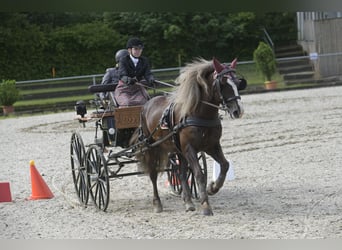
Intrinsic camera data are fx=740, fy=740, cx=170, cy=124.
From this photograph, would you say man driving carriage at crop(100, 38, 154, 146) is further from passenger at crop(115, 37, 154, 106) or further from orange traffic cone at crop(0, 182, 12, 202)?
orange traffic cone at crop(0, 182, 12, 202)

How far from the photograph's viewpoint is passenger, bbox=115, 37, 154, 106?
25.5 ft

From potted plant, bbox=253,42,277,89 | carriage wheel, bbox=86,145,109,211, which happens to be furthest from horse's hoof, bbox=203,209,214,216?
potted plant, bbox=253,42,277,89

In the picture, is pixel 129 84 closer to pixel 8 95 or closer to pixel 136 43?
pixel 136 43

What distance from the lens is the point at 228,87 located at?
6.63 metres

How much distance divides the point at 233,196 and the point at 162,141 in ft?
4.03

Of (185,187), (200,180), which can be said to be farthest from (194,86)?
(185,187)

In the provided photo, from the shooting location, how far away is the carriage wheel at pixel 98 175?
296 inches

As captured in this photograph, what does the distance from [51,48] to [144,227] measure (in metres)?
15.3

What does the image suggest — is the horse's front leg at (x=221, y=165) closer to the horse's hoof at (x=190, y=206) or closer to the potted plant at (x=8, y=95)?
the horse's hoof at (x=190, y=206)

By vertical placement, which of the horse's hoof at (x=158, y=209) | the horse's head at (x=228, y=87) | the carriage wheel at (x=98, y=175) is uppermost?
the horse's head at (x=228, y=87)

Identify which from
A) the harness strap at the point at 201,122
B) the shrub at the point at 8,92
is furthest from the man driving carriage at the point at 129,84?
the shrub at the point at 8,92

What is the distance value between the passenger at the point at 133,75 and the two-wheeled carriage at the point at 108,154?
149mm

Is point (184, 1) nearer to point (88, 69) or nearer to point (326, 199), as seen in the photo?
point (326, 199)

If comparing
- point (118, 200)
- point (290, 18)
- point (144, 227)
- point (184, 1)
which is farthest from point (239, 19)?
point (184, 1)
